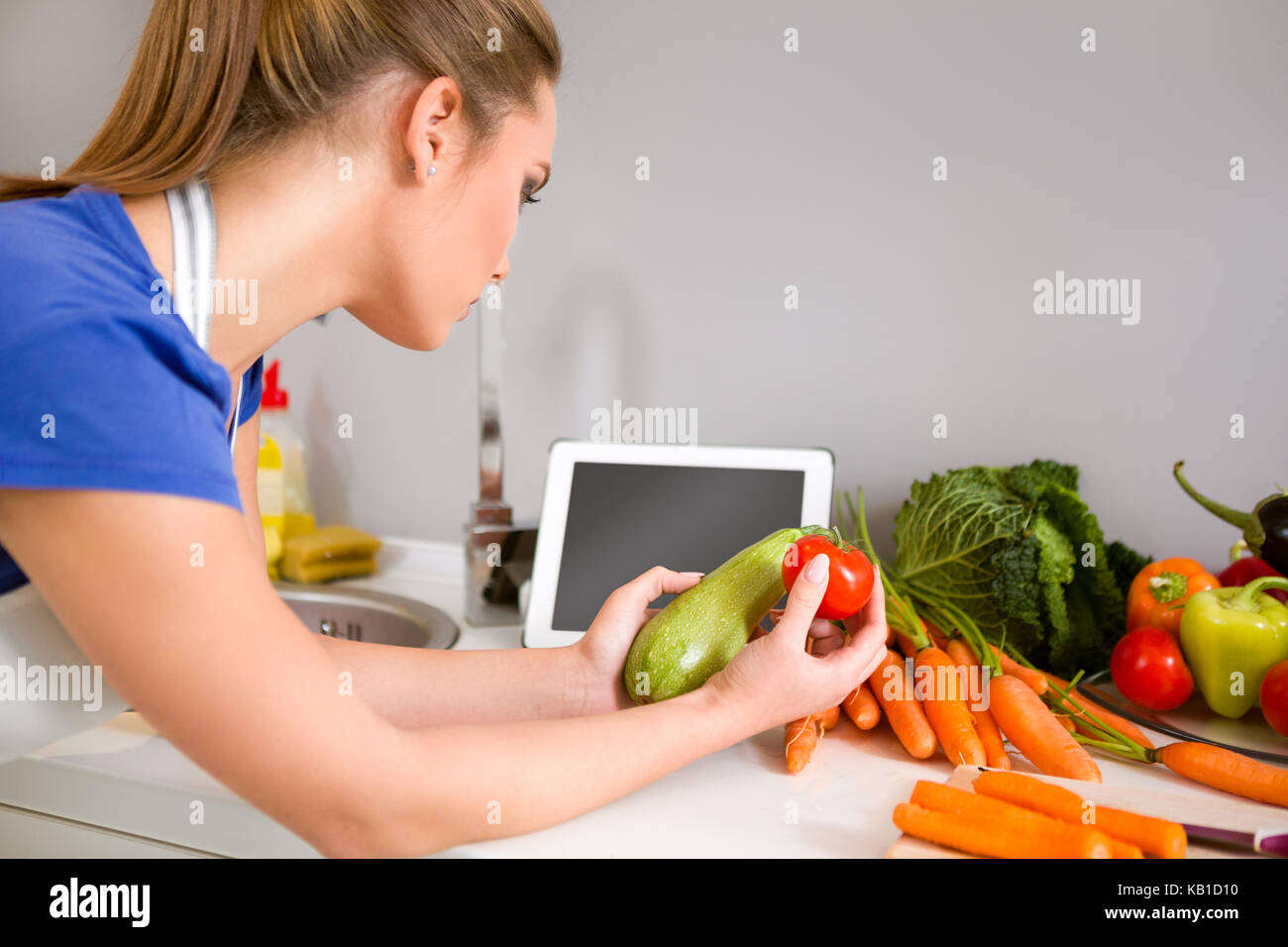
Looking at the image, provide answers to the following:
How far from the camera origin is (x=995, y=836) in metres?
0.68

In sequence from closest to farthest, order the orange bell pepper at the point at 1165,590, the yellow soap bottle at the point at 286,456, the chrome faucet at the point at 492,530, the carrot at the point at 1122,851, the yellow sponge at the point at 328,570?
the carrot at the point at 1122,851, the orange bell pepper at the point at 1165,590, the chrome faucet at the point at 492,530, the yellow sponge at the point at 328,570, the yellow soap bottle at the point at 286,456

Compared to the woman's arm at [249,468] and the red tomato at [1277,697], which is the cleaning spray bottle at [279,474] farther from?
the red tomato at [1277,697]

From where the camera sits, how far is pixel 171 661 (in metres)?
0.56

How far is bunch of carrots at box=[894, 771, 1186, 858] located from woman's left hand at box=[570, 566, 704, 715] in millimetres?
292

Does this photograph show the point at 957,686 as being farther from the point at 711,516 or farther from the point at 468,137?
the point at 468,137

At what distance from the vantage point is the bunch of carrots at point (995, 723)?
0.82m

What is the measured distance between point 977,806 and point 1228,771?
0.83 feet

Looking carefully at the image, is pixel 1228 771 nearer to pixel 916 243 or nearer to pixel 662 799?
pixel 662 799

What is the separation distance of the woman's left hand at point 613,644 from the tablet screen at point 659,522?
229mm

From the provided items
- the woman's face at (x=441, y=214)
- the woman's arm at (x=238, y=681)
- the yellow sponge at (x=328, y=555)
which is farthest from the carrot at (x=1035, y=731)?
the yellow sponge at (x=328, y=555)

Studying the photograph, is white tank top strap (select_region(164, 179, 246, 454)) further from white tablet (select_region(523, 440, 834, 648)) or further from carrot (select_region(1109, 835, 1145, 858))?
carrot (select_region(1109, 835, 1145, 858))

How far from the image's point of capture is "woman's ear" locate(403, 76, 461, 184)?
2.36 feet

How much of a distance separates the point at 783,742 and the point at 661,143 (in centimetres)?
90

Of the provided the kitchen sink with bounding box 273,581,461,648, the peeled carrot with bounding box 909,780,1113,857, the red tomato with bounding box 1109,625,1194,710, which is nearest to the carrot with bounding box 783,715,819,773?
the peeled carrot with bounding box 909,780,1113,857
